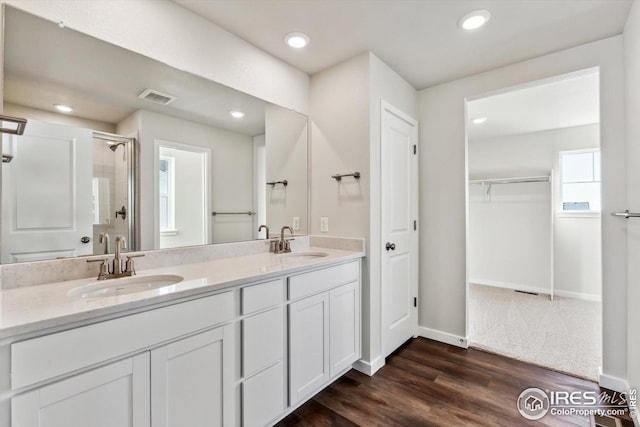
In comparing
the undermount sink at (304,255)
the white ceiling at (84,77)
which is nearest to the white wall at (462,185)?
the undermount sink at (304,255)

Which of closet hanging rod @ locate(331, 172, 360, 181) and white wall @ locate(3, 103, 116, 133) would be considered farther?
closet hanging rod @ locate(331, 172, 360, 181)

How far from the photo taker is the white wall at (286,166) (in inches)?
92.5

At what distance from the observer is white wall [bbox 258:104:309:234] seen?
235 centimetres

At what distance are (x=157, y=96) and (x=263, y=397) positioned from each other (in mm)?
1818

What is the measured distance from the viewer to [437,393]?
1.95 m

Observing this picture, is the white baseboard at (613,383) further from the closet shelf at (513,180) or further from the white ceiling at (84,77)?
the white ceiling at (84,77)

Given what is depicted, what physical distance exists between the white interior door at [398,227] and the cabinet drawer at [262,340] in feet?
3.45

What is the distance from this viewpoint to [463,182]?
2.65 m

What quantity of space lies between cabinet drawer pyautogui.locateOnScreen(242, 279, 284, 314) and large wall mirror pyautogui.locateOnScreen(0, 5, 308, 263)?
2.06 feet

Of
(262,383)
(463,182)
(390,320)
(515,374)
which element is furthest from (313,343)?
(463,182)

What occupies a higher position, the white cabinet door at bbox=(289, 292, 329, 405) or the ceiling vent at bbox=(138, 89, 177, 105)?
the ceiling vent at bbox=(138, 89, 177, 105)

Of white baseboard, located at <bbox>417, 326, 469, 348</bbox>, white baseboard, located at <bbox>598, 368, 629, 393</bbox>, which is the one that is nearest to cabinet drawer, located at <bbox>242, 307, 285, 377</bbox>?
white baseboard, located at <bbox>417, 326, 469, 348</bbox>

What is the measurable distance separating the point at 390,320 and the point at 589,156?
13.2 ft

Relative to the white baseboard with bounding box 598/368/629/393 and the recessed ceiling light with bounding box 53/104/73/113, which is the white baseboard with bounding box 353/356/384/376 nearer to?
the white baseboard with bounding box 598/368/629/393
